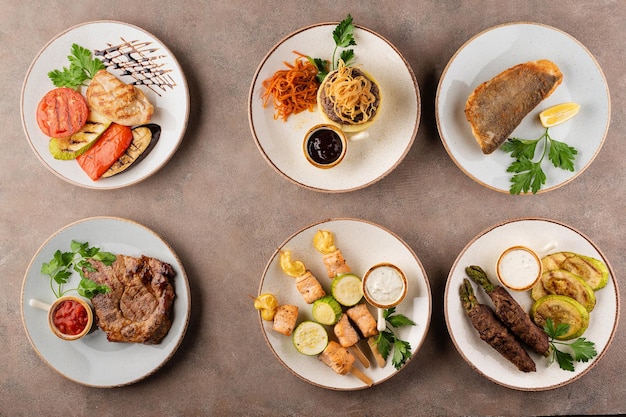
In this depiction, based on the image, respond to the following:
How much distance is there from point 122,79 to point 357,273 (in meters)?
2.19

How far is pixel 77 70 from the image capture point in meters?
3.76

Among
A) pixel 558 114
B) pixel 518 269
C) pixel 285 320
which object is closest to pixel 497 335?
pixel 518 269

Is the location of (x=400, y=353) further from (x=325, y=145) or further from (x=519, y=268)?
(x=325, y=145)

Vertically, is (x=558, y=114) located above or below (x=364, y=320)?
above

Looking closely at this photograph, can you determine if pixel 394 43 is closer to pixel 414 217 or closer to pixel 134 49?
pixel 414 217

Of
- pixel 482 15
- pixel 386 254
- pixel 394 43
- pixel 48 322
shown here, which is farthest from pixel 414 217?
pixel 48 322

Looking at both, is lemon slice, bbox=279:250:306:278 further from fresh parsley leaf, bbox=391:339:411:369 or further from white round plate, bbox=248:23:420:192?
fresh parsley leaf, bbox=391:339:411:369

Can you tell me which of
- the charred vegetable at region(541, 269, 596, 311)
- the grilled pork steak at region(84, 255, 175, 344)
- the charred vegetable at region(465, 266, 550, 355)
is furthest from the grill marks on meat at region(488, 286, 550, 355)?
the grilled pork steak at region(84, 255, 175, 344)

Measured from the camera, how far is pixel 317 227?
3.72m

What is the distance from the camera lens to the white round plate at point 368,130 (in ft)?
12.1

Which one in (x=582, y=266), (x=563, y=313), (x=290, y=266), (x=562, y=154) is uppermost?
(x=562, y=154)

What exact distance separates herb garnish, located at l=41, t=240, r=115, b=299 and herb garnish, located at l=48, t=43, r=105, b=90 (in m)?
1.14

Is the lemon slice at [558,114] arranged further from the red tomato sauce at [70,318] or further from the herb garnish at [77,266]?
the red tomato sauce at [70,318]

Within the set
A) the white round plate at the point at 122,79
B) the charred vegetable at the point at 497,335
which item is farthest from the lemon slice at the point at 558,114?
the white round plate at the point at 122,79
